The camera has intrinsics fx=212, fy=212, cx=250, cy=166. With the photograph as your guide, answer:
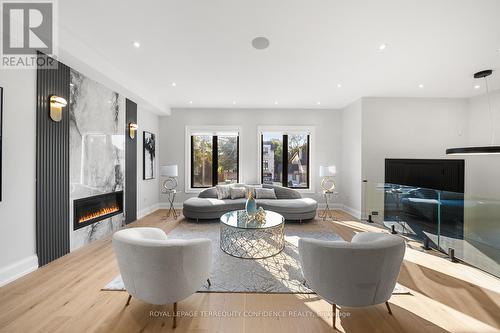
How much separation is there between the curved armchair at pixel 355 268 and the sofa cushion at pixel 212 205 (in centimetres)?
335

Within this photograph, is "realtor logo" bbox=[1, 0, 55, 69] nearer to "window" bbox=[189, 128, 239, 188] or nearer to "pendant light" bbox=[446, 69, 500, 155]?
"window" bbox=[189, 128, 239, 188]

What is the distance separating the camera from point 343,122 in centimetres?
617

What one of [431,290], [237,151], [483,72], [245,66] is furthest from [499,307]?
[237,151]

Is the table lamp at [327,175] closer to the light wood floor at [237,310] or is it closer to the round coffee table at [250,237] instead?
the round coffee table at [250,237]

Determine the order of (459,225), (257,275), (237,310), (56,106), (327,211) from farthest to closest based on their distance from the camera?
(327,211) < (459,225) < (56,106) < (257,275) < (237,310)

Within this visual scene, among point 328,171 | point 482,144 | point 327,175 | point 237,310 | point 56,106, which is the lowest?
point 237,310

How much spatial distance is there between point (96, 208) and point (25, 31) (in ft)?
8.82

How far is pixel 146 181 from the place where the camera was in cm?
558

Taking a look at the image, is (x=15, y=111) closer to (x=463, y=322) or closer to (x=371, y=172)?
(x=463, y=322)

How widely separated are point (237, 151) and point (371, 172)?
363cm

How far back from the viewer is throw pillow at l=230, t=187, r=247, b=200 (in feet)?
17.9

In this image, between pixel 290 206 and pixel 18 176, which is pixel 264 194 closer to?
pixel 290 206

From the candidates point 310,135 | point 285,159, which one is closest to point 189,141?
point 285,159

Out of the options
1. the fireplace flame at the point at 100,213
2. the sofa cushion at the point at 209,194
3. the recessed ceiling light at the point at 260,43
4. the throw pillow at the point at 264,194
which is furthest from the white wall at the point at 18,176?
the throw pillow at the point at 264,194
